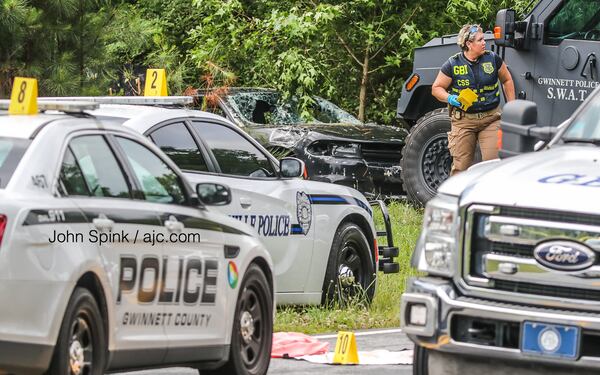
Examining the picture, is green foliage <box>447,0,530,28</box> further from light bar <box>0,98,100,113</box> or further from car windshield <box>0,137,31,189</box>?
car windshield <box>0,137,31,189</box>

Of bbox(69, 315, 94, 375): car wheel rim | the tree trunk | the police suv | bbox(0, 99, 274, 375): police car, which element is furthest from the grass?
the tree trunk

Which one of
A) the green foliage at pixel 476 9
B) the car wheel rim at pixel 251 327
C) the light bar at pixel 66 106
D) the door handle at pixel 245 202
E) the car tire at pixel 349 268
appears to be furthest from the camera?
the green foliage at pixel 476 9

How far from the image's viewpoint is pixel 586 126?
8.17 m

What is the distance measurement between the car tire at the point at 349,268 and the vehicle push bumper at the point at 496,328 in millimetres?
5089

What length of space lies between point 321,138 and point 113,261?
36.3 ft

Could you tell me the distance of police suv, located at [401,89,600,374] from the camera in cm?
668

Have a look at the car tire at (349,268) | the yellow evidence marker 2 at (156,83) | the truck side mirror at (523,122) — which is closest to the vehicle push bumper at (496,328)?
the truck side mirror at (523,122)

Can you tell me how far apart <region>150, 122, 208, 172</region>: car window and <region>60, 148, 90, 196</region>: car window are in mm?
2864

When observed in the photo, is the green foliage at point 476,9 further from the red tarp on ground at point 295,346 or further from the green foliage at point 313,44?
the red tarp on ground at point 295,346

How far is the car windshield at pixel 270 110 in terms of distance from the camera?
19328mm

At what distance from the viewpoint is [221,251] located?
8.58m

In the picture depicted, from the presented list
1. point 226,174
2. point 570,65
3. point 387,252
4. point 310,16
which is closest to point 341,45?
point 310,16

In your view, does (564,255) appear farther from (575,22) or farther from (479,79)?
(575,22)

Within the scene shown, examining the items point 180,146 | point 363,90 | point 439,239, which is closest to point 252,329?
point 180,146
